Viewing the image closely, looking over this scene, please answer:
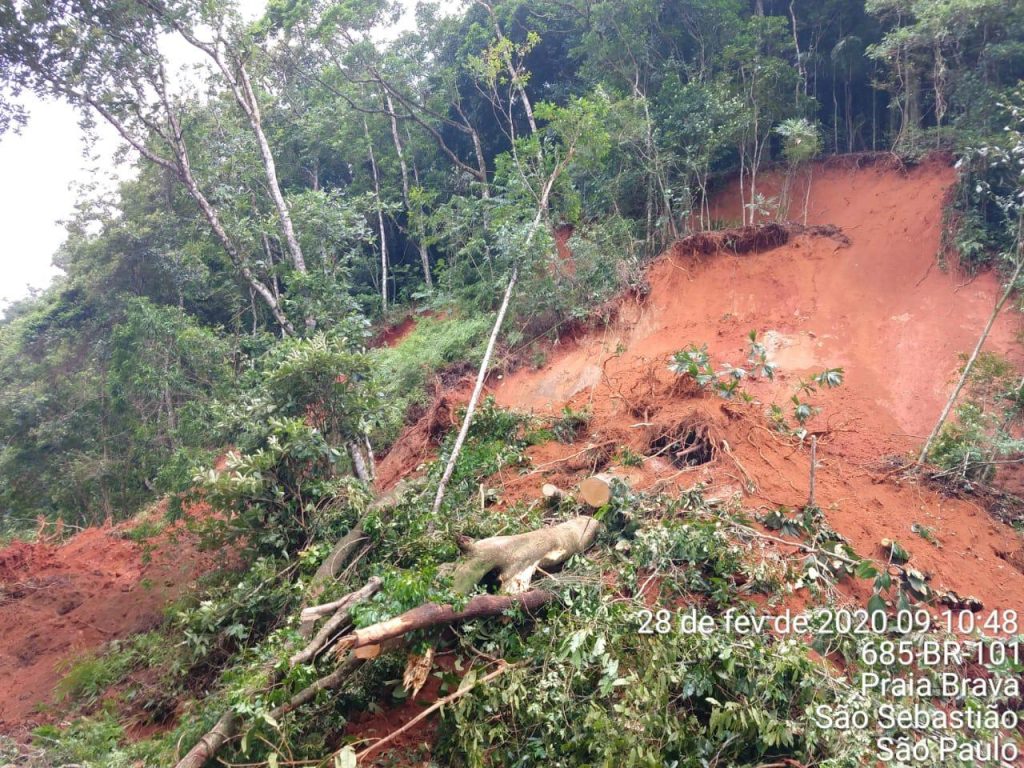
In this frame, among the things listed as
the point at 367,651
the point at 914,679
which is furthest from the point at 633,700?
the point at 914,679

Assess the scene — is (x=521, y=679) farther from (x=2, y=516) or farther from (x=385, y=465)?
(x=2, y=516)

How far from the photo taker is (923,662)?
4164 mm

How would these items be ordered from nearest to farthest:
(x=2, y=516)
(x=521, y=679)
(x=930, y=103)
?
(x=521, y=679) → (x=930, y=103) → (x=2, y=516)

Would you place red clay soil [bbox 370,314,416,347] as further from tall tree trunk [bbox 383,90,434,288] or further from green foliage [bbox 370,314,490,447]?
green foliage [bbox 370,314,490,447]

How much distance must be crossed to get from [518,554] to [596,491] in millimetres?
1122

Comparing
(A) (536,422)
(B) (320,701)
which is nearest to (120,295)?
(A) (536,422)

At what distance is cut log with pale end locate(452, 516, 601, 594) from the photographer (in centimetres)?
479

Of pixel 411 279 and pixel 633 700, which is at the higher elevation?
pixel 411 279

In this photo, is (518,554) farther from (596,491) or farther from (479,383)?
(479,383)

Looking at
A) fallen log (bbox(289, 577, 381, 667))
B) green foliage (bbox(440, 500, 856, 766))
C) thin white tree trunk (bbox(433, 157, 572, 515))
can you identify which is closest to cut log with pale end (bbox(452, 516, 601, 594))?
green foliage (bbox(440, 500, 856, 766))

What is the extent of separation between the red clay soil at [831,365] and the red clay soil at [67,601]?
5175mm

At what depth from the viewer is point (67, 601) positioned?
28.4 feet

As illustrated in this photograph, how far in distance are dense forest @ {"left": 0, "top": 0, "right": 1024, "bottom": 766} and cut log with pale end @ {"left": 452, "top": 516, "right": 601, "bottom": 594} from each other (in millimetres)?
81

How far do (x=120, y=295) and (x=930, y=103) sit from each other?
1997cm
